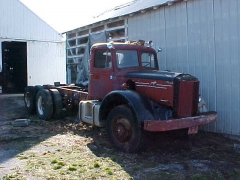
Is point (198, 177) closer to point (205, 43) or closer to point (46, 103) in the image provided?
point (205, 43)

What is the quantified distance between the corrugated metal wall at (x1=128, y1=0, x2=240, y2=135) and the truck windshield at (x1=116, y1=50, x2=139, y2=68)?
1.83 m

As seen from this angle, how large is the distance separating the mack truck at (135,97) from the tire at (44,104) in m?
2.55

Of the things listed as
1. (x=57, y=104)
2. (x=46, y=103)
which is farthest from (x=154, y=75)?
(x=46, y=103)

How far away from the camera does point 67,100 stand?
464 inches

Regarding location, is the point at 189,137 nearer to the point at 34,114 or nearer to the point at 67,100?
the point at 67,100

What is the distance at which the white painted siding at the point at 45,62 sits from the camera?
20281 mm

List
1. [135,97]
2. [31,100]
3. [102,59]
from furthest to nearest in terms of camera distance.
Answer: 1. [31,100]
2. [102,59]
3. [135,97]

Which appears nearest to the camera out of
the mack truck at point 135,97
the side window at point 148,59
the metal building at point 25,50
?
the mack truck at point 135,97

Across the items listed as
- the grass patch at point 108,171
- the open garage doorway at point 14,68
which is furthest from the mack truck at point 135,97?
the open garage doorway at point 14,68

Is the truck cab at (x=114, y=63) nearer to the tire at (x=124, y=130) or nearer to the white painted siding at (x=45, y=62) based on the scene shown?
the tire at (x=124, y=130)

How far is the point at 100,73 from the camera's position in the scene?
8.73 m

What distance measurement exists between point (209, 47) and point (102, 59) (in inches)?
113

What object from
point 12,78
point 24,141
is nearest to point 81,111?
point 24,141

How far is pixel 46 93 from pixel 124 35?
3404 mm
